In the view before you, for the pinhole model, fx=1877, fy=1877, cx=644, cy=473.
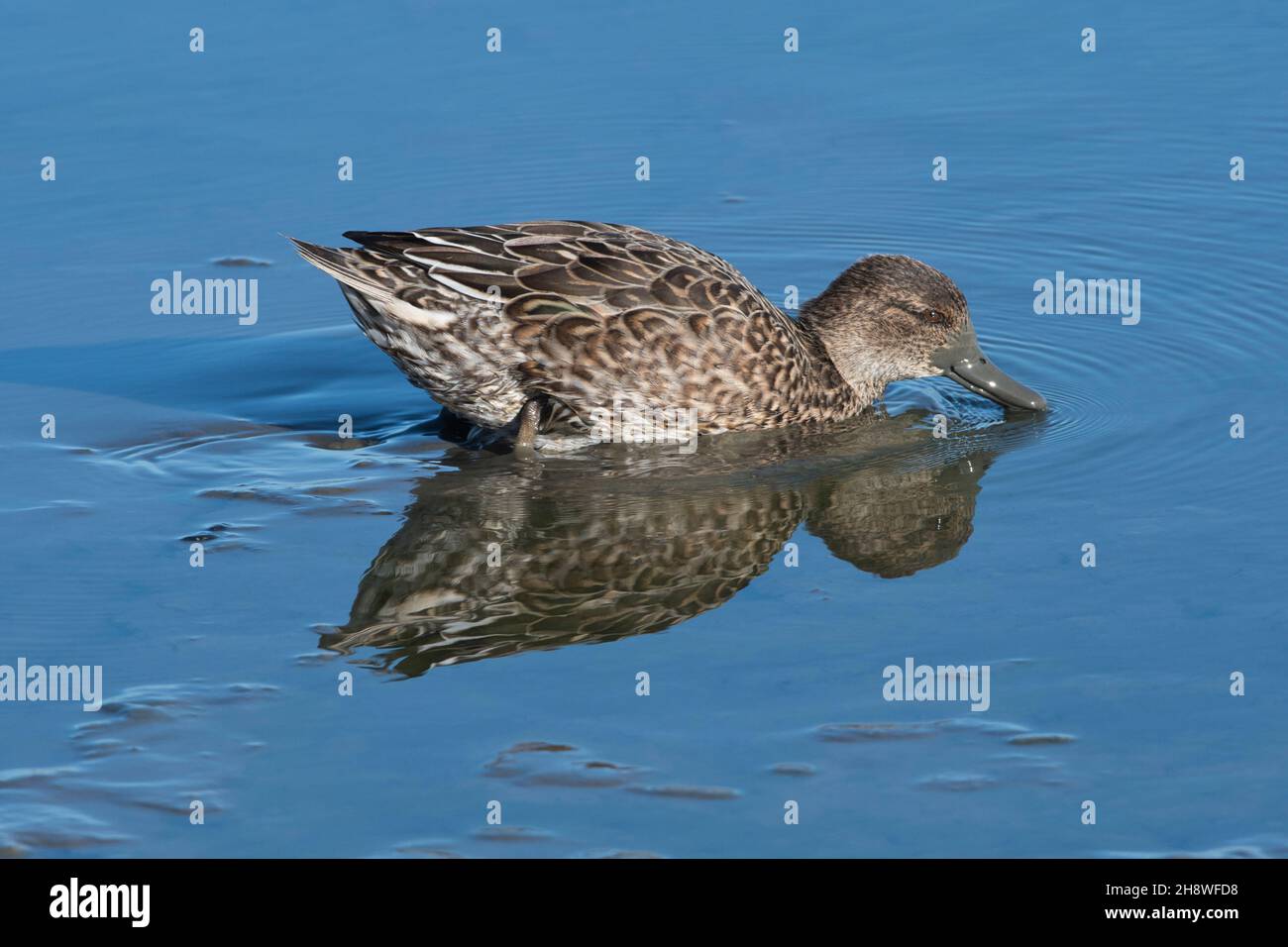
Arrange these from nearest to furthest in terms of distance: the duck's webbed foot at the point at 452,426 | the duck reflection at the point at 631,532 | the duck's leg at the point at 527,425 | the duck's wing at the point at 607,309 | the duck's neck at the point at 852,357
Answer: the duck reflection at the point at 631,532
the duck's wing at the point at 607,309
the duck's leg at the point at 527,425
the duck's webbed foot at the point at 452,426
the duck's neck at the point at 852,357

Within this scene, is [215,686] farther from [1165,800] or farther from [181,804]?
[1165,800]

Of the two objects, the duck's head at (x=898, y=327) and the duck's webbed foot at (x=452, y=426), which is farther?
the duck's head at (x=898, y=327)

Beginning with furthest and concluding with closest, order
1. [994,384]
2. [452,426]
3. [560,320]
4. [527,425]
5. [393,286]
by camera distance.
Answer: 1. [994,384]
2. [452,426]
3. [527,425]
4. [560,320]
5. [393,286]

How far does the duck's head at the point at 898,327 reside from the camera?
33.8 ft

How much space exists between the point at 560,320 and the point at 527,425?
1.86 ft

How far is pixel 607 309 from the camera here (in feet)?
30.7

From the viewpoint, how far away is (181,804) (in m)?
6.25

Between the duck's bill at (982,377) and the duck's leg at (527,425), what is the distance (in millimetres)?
2373

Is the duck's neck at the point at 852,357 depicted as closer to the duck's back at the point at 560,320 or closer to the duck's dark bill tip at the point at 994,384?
the duck's dark bill tip at the point at 994,384

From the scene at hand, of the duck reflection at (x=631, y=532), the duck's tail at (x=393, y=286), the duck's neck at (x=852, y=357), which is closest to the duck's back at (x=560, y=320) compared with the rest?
the duck's tail at (x=393, y=286)

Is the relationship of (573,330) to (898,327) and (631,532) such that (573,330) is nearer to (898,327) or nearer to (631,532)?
(631,532)

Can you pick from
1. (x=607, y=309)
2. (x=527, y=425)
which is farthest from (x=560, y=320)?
(x=527, y=425)

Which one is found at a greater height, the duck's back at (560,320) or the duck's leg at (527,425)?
the duck's back at (560,320)
